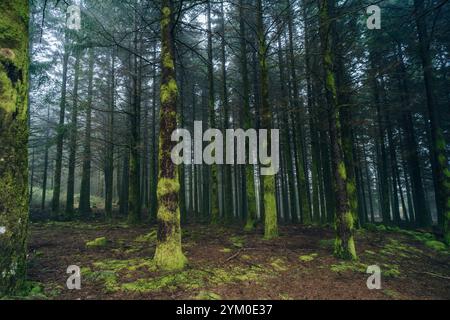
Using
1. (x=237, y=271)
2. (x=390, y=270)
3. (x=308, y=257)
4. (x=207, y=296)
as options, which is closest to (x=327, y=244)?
(x=308, y=257)

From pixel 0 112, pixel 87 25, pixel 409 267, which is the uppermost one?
pixel 87 25

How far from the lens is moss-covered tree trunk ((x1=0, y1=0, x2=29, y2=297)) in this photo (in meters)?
3.82

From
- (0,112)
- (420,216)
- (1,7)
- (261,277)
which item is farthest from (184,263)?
(420,216)

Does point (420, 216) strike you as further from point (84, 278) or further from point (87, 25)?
point (87, 25)

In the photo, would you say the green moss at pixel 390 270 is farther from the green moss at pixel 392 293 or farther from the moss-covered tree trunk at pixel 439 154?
the moss-covered tree trunk at pixel 439 154

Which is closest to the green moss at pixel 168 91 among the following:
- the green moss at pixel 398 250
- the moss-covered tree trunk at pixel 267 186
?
the moss-covered tree trunk at pixel 267 186

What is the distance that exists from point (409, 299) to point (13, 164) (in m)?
8.03

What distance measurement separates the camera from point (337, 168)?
713cm

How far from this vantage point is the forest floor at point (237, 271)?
4.36 m

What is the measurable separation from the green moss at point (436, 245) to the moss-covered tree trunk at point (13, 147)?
13.7 m

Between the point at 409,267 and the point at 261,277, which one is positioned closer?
the point at 261,277

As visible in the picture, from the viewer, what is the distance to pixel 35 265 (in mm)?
5535

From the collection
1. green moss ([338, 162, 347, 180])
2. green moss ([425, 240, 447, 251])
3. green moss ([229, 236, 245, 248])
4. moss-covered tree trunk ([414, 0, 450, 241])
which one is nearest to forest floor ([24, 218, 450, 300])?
green moss ([229, 236, 245, 248])

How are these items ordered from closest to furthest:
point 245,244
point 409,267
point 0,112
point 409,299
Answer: point 0,112, point 409,299, point 409,267, point 245,244
